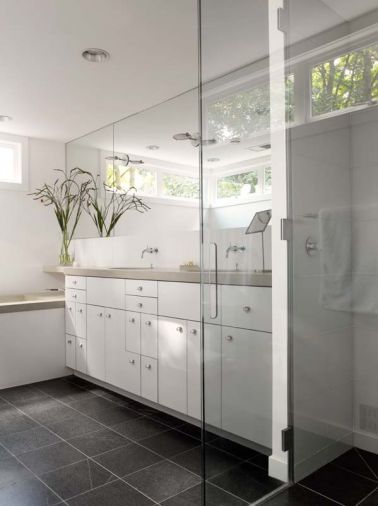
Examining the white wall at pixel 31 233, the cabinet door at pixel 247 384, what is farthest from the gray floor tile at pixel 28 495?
the white wall at pixel 31 233

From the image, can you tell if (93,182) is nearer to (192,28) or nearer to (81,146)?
(81,146)

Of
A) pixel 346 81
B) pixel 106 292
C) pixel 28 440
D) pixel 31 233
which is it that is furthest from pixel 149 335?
pixel 31 233

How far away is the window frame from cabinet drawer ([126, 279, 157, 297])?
6.65 ft

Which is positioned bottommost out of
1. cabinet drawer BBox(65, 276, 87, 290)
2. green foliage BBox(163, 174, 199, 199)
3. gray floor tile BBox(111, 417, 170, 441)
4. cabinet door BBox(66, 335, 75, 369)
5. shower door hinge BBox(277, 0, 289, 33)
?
gray floor tile BBox(111, 417, 170, 441)

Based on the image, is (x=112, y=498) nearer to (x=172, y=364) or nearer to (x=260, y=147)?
(x=172, y=364)

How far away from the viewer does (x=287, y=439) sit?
198cm

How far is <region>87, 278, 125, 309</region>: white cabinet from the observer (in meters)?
A: 3.48

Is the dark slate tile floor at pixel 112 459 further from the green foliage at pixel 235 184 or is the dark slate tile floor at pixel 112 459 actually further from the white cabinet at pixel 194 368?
the green foliage at pixel 235 184

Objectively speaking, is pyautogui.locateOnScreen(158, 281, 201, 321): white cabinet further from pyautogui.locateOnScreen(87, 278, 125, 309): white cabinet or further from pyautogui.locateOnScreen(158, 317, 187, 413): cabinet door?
pyautogui.locateOnScreen(87, 278, 125, 309): white cabinet

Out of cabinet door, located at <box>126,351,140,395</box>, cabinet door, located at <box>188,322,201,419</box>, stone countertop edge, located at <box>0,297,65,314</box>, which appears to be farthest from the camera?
stone countertop edge, located at <box>0,297,65,314</box>

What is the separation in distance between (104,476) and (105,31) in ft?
7.91

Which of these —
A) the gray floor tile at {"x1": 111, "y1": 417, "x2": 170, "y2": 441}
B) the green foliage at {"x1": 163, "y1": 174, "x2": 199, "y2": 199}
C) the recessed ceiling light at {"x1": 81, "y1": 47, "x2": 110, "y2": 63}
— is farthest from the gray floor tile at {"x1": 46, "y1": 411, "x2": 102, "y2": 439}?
the recessed ceiling light at {"x1": 81, "y1": 47, "x2": 110, "y2": 63}

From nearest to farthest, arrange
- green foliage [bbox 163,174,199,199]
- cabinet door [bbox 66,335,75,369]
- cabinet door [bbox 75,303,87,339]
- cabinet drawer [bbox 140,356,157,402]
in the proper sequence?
cabinet drawer [bbox 140,356,157,402] → green foliage [bbox 163,174,199,199] → cabinet door [bbox 75,303,87,339] → cabinet door [bbox 66,335,75,369]

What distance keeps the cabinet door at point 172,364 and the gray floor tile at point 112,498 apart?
0.77 metres
